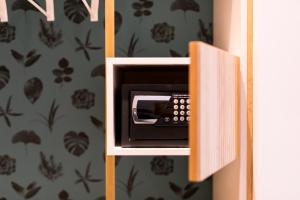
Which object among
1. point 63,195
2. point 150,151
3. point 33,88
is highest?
point 33,88

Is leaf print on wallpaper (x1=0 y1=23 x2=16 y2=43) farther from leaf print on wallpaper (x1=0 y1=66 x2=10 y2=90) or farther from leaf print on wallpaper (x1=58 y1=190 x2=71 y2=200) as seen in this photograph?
leaf print on wallpaper (x1=58 y1=190 x2=71 y2=200)

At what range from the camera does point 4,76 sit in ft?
6.34

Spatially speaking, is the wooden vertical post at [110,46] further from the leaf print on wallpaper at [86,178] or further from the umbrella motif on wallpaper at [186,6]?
the umbrella motif on wallpaper at [186,6]

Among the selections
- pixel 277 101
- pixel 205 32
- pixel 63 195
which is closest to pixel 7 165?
pixel 63 195

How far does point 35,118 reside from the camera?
1.94 metres

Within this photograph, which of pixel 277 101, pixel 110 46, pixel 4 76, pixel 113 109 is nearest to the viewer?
pixel 277 101

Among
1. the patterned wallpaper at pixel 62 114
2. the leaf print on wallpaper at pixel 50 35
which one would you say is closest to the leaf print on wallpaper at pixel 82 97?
the patterned wallpaper at pixel 62 114

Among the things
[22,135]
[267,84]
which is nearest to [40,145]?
[22,135]

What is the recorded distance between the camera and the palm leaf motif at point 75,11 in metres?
1.94

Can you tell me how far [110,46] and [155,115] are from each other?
34 centimetres

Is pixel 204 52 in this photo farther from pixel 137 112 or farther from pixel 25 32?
pixel 25 32

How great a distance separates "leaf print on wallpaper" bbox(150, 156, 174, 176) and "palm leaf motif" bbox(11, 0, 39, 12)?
32.4 inches

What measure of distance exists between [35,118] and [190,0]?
832 mm

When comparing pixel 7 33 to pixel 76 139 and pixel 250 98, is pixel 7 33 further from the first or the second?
pixel 250 98
